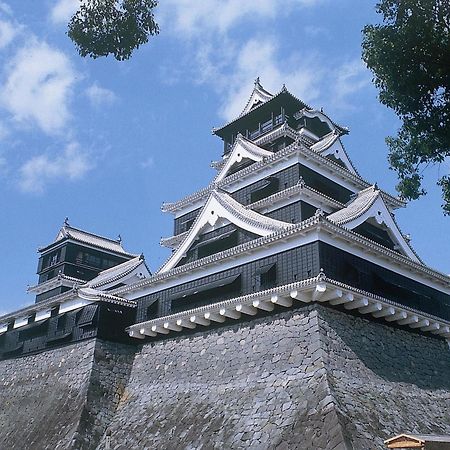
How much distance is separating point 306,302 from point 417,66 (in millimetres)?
7226

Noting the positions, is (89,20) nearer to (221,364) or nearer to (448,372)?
(221,364)

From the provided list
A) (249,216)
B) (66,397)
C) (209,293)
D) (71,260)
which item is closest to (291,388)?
(209,293)

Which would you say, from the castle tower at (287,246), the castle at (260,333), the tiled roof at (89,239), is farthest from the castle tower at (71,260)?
the castle tower at (287,246)

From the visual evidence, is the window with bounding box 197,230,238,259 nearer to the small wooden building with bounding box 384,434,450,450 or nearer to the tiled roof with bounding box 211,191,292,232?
the tiled roof with bounding box 211,191,292,232

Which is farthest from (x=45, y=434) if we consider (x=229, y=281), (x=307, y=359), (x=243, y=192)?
(x=243, y=192)

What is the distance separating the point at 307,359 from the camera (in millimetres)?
14305

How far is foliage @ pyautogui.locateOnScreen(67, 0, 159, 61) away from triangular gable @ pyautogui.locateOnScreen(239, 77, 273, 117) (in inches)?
583

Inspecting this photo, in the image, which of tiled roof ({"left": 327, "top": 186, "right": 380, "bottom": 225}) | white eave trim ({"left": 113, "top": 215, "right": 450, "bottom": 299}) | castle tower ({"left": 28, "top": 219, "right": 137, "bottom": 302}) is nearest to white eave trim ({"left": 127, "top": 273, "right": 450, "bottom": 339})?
white eave trim ({"left": 113, "top": 215, "right": 450, "bottom": 299})

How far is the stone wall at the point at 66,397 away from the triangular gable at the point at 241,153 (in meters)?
9.34

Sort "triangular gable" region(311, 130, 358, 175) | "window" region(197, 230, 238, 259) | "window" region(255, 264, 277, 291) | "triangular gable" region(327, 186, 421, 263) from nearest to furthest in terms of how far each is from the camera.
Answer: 1. "window" region(255, 264, 277, 291)
2. "triangular gable" region(327, 186, 421, 263)
3. "window" region(197, 230, 238, 259)
4. "triangular gable" region(311, 130, 358, 175)

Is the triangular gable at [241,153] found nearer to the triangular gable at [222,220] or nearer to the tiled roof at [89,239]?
the triangular gable at [222,220]

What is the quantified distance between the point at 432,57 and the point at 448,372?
11.5m

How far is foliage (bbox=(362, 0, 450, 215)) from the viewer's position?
36.3 ft

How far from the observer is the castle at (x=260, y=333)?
14.2 m
